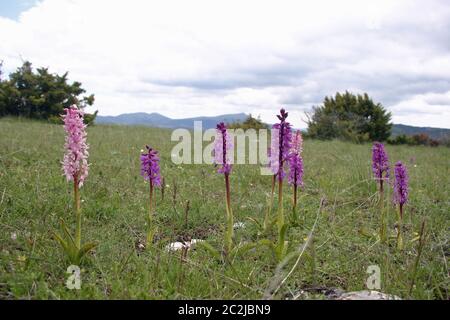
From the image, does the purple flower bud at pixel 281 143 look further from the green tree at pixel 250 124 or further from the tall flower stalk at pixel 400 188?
the green tree at pixel 250 124

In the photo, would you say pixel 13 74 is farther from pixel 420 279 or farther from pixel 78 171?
pixel 420 279

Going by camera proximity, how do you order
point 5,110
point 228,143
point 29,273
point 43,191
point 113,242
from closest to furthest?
point 29,273 < point 228,143 < point 113,242 < point 43,191 < point 5,110

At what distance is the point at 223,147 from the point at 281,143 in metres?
0.56

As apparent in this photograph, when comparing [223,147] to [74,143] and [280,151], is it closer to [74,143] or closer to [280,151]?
[280,151]

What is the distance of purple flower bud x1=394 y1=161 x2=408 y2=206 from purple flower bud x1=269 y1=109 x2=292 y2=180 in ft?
4.05

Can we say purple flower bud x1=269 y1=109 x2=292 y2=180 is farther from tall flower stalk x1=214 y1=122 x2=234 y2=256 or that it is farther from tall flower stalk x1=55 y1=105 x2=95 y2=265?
tall flower stalk x1=55 y1=105 x2=95 y2=265

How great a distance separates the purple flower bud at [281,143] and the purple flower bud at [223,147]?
43 cm

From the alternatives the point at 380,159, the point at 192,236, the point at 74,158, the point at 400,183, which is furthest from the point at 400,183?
the point at 74,158

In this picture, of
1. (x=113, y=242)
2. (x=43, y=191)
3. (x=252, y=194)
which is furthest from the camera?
(x=252, y=194)

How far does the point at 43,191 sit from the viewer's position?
5.66m

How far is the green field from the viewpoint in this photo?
3.21 meters

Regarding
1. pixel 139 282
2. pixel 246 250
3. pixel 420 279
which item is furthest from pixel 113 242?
pixel 420 279

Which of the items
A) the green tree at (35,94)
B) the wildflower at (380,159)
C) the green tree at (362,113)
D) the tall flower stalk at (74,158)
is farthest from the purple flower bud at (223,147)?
the green tree at (362,113)
